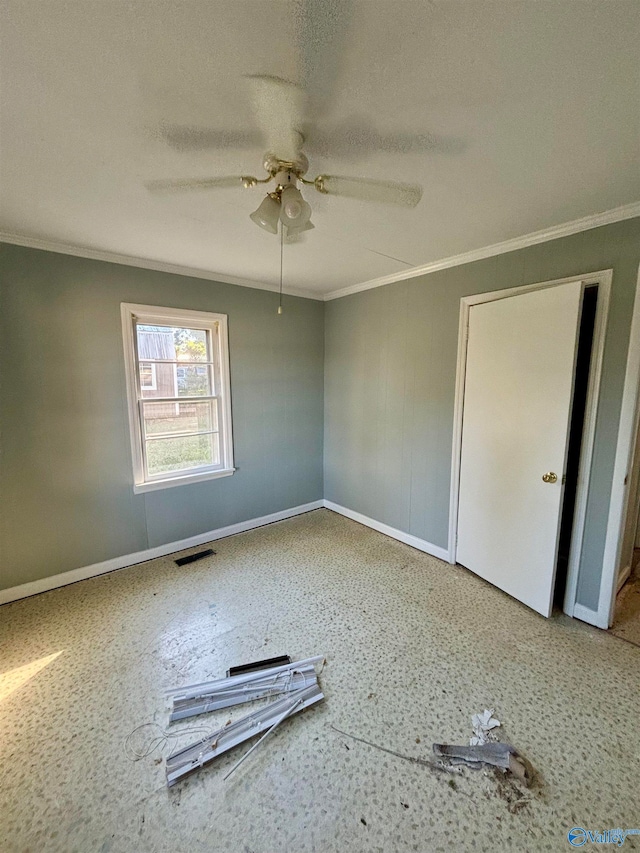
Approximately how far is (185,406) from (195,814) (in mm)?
2582

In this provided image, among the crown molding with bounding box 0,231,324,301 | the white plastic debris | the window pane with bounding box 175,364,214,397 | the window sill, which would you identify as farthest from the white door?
the window pane with bounding box 175,364,214,397

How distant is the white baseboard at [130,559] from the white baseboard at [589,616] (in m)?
2.61

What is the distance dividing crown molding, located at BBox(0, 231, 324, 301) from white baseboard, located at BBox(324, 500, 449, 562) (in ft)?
8.18

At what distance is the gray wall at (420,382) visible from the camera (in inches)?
76.9

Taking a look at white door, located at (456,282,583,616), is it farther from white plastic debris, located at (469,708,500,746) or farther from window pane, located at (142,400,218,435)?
window pane, located at (142,400,218,435)

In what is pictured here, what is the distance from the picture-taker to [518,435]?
89.0 inches

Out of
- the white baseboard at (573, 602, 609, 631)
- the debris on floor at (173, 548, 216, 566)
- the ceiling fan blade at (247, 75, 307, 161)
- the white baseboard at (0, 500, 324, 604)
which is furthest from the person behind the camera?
the debris on floor at (173, 548, 216, 566)

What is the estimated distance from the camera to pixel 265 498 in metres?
3.60

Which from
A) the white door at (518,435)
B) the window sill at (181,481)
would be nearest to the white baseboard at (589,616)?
the white door at (518,435)

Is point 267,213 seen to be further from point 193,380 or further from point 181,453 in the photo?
point 181,453

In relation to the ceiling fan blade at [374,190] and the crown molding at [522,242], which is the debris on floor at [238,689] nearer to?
the ceiling fan blade at [374,190]

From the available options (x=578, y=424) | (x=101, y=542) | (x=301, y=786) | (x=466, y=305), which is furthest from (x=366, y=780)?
(x=466, y=305)

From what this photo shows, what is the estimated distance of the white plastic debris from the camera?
1.42 metres

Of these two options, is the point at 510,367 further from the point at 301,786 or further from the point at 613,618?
the point at 301,786
